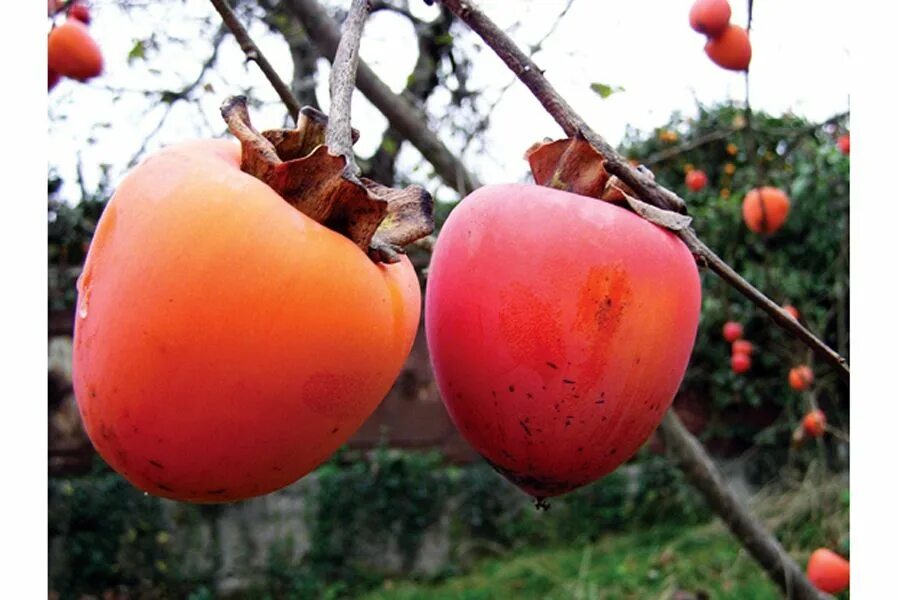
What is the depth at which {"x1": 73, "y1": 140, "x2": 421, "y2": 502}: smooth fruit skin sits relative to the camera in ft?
1.12

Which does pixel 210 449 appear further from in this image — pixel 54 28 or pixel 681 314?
pixel 54 28

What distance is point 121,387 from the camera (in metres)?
0.35

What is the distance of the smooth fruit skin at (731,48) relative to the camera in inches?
55.6

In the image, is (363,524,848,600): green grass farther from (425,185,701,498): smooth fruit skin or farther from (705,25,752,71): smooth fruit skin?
(425,185,701,498): smooth fruit skin

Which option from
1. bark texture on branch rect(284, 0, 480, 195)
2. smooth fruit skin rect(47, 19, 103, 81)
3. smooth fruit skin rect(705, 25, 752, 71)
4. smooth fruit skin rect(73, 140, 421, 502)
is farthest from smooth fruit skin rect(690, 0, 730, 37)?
smooth fruit skin rect(73, 140, 421, 502)

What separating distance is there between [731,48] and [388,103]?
0.70 meters

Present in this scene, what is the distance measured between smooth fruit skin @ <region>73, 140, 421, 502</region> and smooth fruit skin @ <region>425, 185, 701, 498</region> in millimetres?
64

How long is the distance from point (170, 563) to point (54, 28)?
2416 millimetres

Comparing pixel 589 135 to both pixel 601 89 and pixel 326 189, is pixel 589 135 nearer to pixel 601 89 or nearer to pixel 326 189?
pixel 326 189

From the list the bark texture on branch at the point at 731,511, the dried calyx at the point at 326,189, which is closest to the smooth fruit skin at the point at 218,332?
the dried calyx at the point at 326,189

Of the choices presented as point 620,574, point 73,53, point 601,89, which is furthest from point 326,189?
point 620,574

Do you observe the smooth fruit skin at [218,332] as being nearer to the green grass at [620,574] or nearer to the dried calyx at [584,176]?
the dried calyx at [584,176]

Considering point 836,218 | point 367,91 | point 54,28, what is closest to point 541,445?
point 367,91

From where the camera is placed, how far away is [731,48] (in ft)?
4.64
